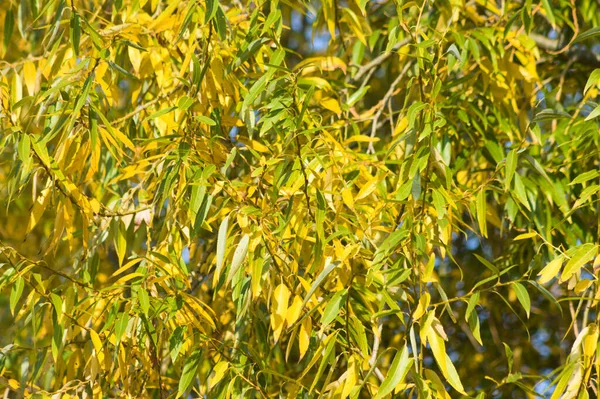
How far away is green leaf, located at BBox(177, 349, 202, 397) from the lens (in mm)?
1148

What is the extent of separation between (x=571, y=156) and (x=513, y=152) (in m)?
0.70

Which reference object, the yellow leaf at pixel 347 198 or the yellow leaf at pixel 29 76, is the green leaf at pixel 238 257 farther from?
the yellow leaf at pixel 29 76

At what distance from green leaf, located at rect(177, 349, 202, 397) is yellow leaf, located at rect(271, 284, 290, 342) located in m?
0.14

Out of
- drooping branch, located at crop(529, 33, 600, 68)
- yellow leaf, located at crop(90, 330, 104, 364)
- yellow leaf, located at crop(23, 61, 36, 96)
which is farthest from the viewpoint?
drooping branch, located at crop(529, 33, 600, 68)

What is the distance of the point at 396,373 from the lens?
988 mm

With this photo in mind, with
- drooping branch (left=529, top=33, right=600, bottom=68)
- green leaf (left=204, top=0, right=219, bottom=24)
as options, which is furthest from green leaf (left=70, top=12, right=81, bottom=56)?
drooping branch (left=529, top=33, right=600, bottom=68)

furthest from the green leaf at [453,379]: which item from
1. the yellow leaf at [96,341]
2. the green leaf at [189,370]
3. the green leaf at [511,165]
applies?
the yellow leaf at [96,341]

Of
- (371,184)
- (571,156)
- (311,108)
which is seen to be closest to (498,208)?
(571,156)

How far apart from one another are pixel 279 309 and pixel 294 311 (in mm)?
20

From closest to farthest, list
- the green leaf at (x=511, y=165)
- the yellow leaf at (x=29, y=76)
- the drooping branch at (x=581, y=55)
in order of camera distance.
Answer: the green leaf at (x=511, y=165)
the yellow leaf at (x=29, y=76)
the drooping branch at (x=581, y=55)

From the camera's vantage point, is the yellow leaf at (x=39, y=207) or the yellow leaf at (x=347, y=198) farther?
the yellow leaf at (x=39, y=207)

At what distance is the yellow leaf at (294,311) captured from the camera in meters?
1.10

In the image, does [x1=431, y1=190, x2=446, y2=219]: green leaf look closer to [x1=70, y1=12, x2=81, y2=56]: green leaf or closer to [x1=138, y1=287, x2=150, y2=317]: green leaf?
[x1=138, y1=287, x2=150, y2=317]: green leaf

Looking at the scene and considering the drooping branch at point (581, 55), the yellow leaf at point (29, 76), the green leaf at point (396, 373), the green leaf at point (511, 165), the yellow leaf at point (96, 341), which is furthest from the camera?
the drooping branch at point (581, 55)
